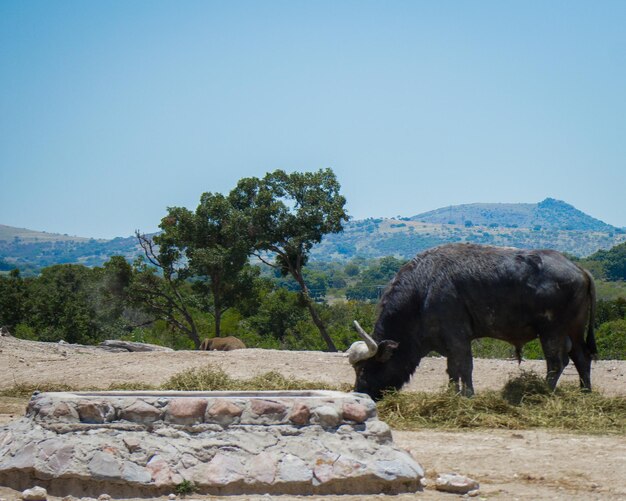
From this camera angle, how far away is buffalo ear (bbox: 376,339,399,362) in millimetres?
13109

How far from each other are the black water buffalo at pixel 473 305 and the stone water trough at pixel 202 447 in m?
5.20

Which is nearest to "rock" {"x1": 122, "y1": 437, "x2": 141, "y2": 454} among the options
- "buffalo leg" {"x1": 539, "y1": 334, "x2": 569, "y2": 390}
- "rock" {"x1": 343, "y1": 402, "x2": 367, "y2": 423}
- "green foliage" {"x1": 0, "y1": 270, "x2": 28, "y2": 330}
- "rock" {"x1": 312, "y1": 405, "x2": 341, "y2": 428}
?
"rock" {"x1": 312, "y1": 405, "x2": 341, "y2": 428}

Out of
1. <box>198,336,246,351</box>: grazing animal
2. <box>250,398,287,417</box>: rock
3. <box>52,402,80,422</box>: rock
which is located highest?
<box>250,398,287,417</box>: rock

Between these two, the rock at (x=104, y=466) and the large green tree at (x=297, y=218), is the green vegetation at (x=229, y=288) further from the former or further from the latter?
the rock at (x=104, y=466)

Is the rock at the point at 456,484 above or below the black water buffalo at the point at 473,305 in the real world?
below

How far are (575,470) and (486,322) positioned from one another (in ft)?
17.2

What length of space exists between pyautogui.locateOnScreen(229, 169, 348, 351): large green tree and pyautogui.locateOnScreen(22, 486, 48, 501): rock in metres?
23.7

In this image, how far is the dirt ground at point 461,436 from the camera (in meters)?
7.93

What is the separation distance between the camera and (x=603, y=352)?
2884 cm

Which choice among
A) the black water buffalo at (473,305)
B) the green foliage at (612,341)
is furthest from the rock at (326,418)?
the green foliage at (612,341)

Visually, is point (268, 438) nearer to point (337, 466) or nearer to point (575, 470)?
point (337, 466)

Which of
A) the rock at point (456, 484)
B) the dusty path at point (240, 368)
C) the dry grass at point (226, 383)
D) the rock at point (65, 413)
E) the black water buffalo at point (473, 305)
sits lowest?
the dusty path at point (240, 368)

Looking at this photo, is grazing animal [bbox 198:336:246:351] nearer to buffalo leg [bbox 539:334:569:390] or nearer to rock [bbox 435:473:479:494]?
buffalo leg [bbox 539:334:569:390]

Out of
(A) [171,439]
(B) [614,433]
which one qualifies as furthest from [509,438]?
(A) [171,439]
